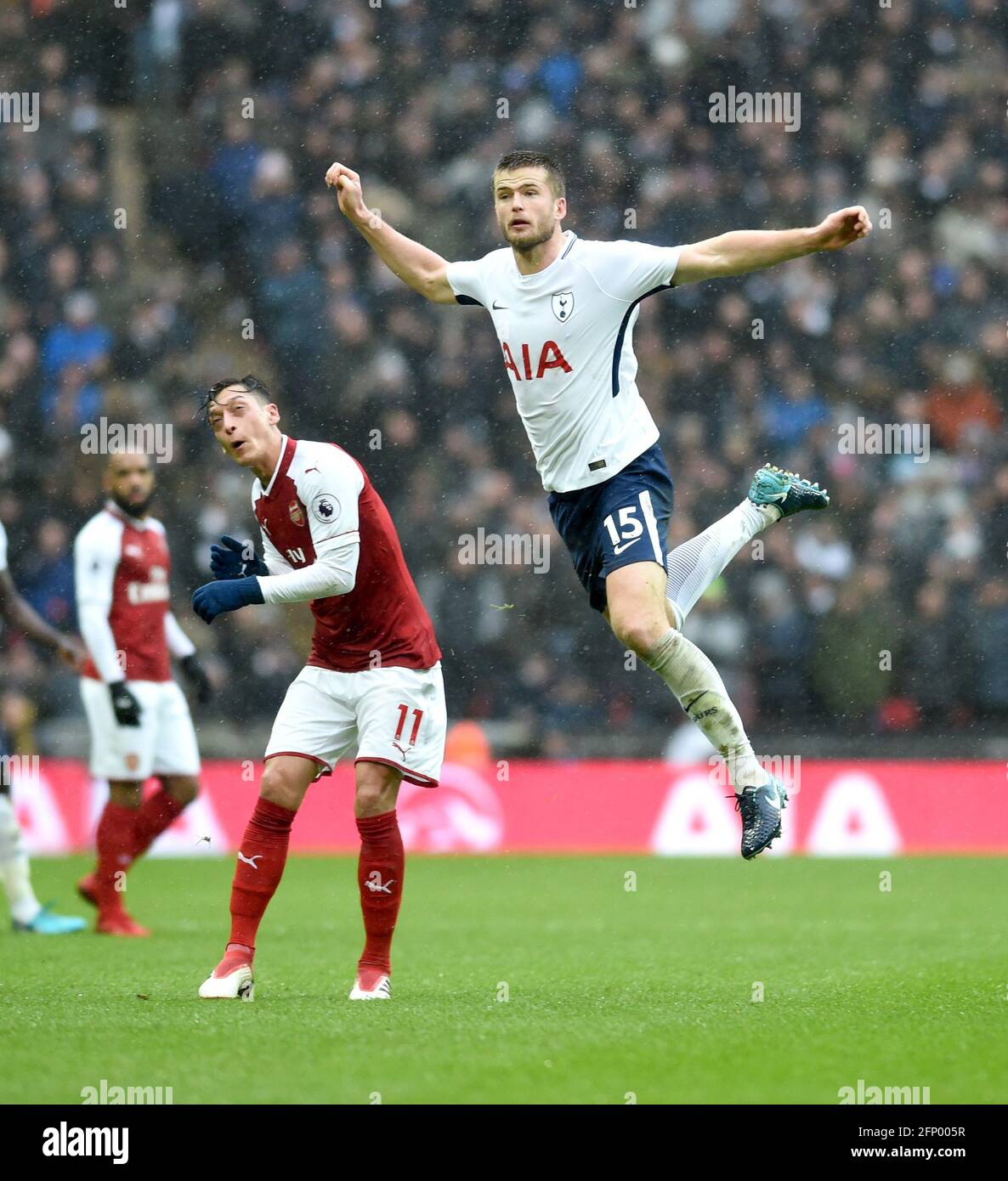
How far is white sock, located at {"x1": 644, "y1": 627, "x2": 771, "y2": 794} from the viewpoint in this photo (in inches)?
252

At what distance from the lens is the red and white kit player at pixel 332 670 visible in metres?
6.36

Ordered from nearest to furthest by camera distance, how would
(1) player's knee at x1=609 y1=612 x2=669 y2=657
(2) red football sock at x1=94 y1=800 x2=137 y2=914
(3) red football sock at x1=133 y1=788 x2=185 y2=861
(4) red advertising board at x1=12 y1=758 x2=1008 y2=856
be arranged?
(1) player's knee at x1=609 y1=612 x2=669 y2=657, (2) red football sock at x1=94 y1=800 x2=137 y2=914, (3) red football sock at x1=133 y1=788 x2=185 y2=861, (4) red advertising board at x1=12 y1=758 x2=1008 y2=856

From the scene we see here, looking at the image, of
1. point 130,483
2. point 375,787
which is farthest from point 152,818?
point 375,787

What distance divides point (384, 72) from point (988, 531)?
6895 millimetres

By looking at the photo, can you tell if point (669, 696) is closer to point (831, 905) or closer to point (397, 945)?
point (831, 905)

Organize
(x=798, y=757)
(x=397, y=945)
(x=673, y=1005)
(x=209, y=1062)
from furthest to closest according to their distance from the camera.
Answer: (x=798, y=757), (x=397, y=945), (x=673, y=1005), (x=209, y=1062)

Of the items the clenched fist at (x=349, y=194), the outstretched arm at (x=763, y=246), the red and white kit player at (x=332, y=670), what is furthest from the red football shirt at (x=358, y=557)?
the outstretched arm at (x=763, y=246)

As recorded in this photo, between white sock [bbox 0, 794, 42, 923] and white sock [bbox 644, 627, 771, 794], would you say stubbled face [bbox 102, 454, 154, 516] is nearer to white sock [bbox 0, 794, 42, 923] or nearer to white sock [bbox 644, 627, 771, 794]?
white sock [bbox 0, 794, 42, 923]

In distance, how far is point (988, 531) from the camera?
14.6m

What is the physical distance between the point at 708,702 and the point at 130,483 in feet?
13.8

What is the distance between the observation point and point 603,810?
13.8 m

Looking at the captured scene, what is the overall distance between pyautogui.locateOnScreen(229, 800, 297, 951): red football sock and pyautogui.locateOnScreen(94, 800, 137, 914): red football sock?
295 centimetres

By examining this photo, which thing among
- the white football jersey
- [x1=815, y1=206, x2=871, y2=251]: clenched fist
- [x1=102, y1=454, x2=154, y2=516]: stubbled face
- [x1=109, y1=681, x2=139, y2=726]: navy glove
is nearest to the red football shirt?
the white football jersey

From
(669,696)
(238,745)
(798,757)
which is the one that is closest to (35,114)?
(238,745)
